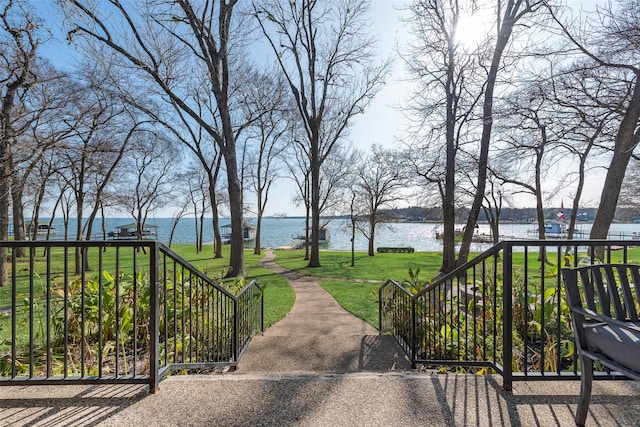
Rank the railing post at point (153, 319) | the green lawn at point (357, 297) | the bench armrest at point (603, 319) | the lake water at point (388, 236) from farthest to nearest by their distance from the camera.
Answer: the lake water at point (388, 236)
the green lawn at point (357, 297)
the railing post at point (153, 319)
the bench armrest at point (603, 319)

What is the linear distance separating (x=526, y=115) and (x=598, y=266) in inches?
400

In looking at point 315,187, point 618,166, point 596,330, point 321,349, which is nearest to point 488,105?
point 618,166

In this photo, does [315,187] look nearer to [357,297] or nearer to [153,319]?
[357,297]

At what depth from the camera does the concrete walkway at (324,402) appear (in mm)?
1918

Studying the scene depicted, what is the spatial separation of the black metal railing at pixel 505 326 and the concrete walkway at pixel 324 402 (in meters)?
0.23

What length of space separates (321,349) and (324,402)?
2.41 metres

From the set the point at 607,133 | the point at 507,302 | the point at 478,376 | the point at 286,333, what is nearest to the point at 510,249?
the point at 507,302

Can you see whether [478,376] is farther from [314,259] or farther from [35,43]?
[314,259]

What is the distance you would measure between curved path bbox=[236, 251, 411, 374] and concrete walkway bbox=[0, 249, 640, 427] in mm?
1051

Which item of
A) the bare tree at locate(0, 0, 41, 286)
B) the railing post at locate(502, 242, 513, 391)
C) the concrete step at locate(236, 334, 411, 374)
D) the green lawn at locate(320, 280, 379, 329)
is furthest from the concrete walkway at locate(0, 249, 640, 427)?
the bare tree at locate(0, 0, 41, 286)

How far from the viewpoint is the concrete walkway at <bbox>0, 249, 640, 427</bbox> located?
75.5 inches

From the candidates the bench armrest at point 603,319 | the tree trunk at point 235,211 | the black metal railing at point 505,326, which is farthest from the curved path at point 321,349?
the tree trunk at point 235,211

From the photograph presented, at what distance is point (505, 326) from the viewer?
228 cm

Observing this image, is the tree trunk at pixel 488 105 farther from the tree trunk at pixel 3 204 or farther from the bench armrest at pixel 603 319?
the tree trunk at pixel 3 204
